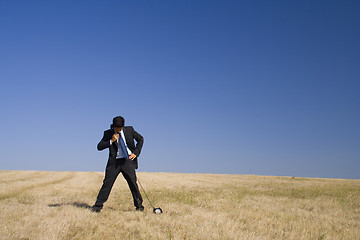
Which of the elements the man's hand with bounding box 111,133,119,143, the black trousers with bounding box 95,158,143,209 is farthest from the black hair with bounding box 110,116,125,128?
the black trousers with bounding box 95,158,143,209

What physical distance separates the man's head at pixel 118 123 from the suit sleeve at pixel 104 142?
14.5 inches

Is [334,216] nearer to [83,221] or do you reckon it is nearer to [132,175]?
[132,175]

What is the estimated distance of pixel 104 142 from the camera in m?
7.20

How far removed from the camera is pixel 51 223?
5.64 meters

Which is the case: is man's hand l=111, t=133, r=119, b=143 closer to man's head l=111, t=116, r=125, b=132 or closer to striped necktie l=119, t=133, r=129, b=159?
man's head l=111, t=116, r=125, b=132

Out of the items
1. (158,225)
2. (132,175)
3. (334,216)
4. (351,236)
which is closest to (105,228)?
Answer: (158,225)

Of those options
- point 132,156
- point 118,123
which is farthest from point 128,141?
point 118,123

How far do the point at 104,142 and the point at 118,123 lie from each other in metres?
0.59

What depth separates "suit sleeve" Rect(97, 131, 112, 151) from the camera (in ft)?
23.5

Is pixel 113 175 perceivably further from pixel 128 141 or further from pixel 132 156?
pixel 128 141

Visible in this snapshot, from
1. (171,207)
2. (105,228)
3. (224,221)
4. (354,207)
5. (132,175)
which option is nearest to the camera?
(105,228)

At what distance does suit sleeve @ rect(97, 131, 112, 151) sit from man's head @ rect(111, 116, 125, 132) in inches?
14.5

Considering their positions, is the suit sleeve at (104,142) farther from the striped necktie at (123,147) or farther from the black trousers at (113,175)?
the black trousers at (113,175)

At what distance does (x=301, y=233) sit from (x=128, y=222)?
11.5ft
